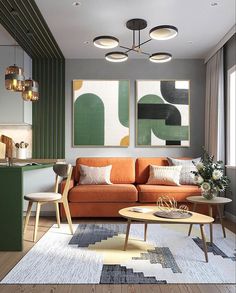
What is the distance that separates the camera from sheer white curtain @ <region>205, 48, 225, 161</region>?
507cm

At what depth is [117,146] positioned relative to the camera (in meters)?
5.82

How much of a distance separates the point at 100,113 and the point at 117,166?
102cm

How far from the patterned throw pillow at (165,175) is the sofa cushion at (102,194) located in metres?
0.52

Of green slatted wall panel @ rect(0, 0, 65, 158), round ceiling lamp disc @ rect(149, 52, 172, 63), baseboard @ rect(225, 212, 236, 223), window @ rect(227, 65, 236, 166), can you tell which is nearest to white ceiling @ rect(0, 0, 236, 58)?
round ceiling lamp disc @ rect(149, 52, 172, 63)

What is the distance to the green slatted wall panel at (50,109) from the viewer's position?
19.1 feet

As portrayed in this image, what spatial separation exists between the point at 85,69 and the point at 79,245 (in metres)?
3.44

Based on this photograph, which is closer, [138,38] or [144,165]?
[138,38]

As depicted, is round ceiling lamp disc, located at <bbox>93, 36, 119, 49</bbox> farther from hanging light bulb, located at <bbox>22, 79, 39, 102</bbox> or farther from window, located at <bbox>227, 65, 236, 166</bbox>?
window, located at <bbox>227, 65, 236, 166</bbox>

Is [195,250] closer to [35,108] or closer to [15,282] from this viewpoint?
[15,282]

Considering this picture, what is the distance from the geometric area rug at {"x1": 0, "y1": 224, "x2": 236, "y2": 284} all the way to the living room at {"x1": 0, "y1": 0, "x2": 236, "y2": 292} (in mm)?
15

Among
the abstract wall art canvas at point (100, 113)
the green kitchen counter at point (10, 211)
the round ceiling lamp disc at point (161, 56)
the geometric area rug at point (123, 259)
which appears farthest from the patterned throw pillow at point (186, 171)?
the green kitchen counter at point (10, 211)

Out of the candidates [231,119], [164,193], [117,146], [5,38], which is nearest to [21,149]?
[117,146]

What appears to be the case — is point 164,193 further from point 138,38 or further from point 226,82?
point 138,38

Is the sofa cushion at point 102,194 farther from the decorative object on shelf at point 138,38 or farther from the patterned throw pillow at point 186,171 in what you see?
the decorative object on shelf at point 138,38
